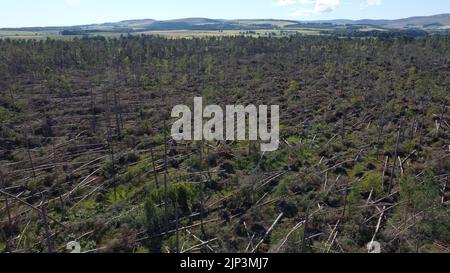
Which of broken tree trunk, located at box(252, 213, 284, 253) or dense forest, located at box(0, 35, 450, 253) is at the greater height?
dense forest, located at box(0, 35, 450, 253)

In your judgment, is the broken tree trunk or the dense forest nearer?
the broken tree trunk

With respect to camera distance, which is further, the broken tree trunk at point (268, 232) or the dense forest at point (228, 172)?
the dense forest at point (228, 172)

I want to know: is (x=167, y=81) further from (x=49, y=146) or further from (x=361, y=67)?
(x=361, y=67)

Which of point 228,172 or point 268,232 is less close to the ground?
point 228,172

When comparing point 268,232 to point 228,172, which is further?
point 228,172

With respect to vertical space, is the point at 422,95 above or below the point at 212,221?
above

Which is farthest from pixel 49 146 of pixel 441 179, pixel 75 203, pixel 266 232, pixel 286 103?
pixel 441 179

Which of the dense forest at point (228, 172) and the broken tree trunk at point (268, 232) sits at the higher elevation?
the dense forest at point (228, 172)

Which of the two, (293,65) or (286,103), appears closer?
(286,103)
